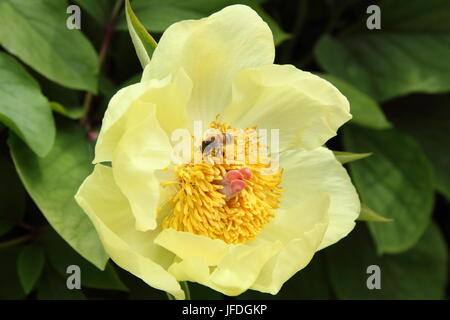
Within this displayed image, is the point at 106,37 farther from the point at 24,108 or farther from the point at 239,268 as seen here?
the point at 239,268

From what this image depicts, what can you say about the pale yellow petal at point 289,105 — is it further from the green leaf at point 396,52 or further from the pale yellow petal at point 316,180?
the green leaf at point 396,52

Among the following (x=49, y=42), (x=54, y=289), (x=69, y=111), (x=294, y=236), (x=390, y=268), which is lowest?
(x=390, y=268)

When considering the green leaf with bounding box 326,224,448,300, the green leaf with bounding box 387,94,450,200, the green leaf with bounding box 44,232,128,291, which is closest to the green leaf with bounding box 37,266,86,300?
the green leaf with bounding box 44,232,128,291

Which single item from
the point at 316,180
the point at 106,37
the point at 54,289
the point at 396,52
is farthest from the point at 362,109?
the point at 54,289

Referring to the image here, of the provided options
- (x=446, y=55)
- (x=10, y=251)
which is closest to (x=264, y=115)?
(x=10, y=251)

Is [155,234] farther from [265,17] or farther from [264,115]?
[265,17]

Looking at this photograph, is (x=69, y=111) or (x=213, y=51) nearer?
(x=213, y=51)

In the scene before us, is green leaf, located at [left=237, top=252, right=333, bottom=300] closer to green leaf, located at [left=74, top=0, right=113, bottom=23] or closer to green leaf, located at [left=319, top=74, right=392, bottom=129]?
green leaf, located at [left=319, top=74, right=392, bottom=129]
